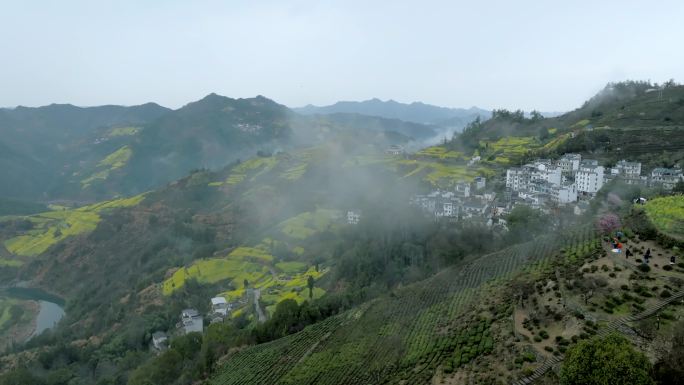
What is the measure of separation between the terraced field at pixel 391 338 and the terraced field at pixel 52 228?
5464 cm

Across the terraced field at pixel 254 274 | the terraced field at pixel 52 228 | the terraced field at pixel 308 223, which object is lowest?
the terraced field at pixel 52 228

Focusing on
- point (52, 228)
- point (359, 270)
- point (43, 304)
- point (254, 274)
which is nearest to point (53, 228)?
point (52, 228)

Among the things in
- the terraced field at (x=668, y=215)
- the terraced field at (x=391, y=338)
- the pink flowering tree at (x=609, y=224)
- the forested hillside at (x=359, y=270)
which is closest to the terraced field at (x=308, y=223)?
the forested hillside at (x=359, y=270)

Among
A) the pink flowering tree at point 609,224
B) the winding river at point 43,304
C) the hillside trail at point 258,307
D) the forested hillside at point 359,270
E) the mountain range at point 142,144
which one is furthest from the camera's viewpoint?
the mountain range at point 142,144

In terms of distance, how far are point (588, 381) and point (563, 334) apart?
4.41m

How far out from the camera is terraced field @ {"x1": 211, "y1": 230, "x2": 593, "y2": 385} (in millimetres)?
17219

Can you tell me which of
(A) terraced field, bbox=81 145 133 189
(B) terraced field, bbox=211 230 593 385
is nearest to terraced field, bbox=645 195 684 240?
(B) terraced field, bbox=211 230 593 385

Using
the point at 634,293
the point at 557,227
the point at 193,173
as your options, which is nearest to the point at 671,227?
the point at 634,293

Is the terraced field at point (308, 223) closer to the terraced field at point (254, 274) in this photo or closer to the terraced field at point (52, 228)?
the terraced field at point (254, 274)

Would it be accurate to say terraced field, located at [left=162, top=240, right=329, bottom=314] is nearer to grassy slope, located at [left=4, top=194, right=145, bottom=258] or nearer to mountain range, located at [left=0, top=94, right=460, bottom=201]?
grassy slope, located at [left=4, top=194, right=145, bottom=258]

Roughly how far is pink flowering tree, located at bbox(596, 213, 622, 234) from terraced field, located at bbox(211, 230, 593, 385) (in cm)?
73

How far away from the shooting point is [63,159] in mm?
133125

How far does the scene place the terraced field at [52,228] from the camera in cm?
6506

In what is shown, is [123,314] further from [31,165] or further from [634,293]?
[31,165]
